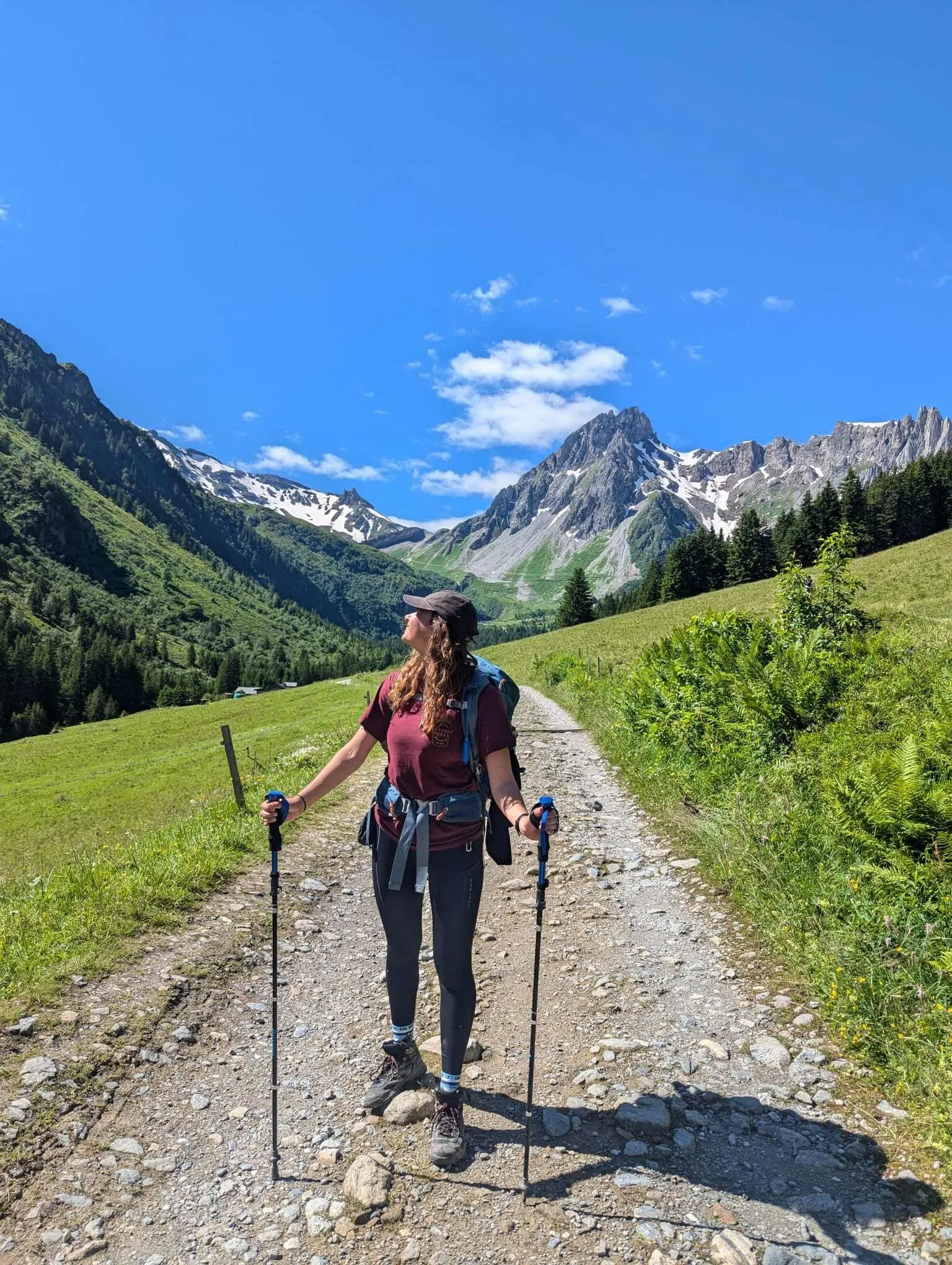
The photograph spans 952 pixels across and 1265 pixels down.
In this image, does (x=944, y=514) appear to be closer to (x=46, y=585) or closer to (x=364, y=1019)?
(x=364, y=1019)

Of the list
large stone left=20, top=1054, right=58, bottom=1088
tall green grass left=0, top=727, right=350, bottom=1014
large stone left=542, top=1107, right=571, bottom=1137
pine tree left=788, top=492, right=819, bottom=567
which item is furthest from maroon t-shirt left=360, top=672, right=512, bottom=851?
pine tree left=788, top=492, right=819, bottom=567

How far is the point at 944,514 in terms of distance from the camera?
299 ft

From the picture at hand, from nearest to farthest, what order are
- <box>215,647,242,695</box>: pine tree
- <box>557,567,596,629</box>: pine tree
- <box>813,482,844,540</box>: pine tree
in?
<box>813,482,844,540</box>: pine tree
<box>557,567,596,629</box>: pine tree
<box>215,647,242,695</box>: pine tree

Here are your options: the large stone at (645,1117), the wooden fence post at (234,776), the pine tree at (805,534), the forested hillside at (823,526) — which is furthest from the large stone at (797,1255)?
the pine tree at (805,534)

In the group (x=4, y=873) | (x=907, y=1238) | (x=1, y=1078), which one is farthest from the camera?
(x=4, y=873)

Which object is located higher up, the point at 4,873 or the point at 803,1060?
the point at 803,1060

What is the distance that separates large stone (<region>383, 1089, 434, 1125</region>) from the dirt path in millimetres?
54

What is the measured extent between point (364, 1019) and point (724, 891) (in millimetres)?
4112

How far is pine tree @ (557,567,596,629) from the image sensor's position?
100 metres

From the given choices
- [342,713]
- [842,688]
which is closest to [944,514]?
[342,713]

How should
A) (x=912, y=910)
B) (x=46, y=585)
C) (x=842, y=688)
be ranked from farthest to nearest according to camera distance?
(x=46, y=585)
(x=842, y=688)
(x=912, y=910)

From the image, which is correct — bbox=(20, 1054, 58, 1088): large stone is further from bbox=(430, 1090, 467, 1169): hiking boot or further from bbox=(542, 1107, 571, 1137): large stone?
bbox=(542, 1107, 571, 1137): large stone

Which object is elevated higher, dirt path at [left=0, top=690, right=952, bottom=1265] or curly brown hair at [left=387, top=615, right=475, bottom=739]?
curly brown hair at [left=387, top=615, right=475, bottom=739]

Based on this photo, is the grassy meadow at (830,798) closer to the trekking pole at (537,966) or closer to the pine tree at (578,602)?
the trekking pole at (537,966)
